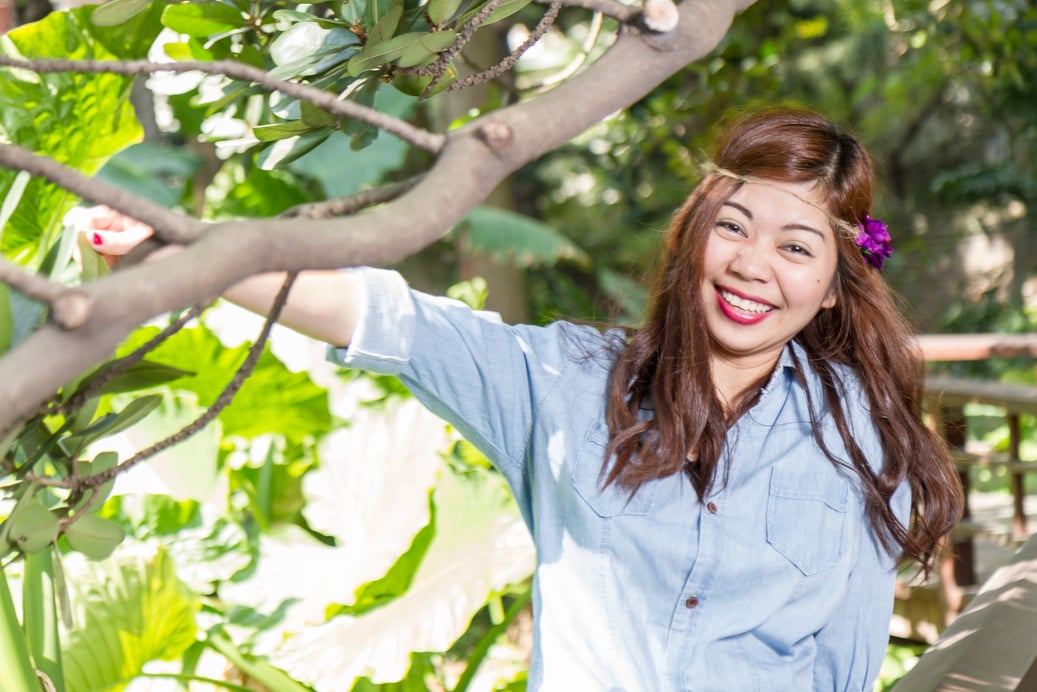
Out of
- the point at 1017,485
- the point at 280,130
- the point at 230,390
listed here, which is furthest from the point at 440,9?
the point at 1017,485

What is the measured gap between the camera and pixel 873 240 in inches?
51.1

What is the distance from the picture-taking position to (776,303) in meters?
1.19

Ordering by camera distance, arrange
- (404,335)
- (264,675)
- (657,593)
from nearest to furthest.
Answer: (404,335) < (657,593) < (264,675)

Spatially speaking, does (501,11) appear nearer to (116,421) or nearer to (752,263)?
(116,421)

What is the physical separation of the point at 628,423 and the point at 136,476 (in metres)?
1.40

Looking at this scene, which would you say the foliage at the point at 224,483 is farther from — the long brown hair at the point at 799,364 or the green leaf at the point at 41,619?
the long brown hair at the point at 799,364

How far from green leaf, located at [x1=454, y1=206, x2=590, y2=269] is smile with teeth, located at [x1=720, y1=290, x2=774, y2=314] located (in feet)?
7.87

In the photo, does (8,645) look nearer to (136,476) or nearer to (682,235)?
(682,235)

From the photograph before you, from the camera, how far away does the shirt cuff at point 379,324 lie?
36.4 inches

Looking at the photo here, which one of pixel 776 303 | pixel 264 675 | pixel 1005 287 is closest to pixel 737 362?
pixel 776 303


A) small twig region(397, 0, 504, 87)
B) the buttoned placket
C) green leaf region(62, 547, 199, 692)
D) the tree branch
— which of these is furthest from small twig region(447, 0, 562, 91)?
green leaf region(62, 547, 199, 692)

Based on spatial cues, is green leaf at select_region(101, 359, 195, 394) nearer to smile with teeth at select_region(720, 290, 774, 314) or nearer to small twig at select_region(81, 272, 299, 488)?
small twig at select_region(81, 272, 299, 488)

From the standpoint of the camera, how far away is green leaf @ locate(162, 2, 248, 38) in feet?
2.66

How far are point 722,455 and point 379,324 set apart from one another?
47 centimetres
